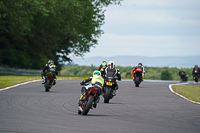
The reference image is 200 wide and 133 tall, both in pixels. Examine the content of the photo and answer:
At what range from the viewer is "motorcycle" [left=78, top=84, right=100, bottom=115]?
43.4 feet

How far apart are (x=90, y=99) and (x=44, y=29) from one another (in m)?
46.8

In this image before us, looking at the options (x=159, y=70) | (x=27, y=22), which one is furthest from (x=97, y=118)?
(x=159, y=70)

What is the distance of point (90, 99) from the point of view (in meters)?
13.2

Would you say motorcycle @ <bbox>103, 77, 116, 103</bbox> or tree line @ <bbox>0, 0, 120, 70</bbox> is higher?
tree line @ <bbox>0, 0, 120, 70</bbox>

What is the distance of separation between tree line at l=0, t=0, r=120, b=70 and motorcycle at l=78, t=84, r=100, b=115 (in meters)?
31.0

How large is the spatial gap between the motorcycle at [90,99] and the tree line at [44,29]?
102 ft

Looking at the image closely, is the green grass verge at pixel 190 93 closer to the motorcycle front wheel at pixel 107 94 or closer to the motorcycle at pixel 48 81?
the motorcycle front wheel at pixel 107 94

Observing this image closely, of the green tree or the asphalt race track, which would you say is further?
the green tree

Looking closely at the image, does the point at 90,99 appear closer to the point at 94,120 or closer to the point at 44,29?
the point at 94,120

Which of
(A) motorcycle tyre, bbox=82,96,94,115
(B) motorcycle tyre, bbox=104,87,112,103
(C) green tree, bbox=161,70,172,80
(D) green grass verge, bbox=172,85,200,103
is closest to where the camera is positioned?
(A) motorcycle tyre, bbox=82,96,94,115

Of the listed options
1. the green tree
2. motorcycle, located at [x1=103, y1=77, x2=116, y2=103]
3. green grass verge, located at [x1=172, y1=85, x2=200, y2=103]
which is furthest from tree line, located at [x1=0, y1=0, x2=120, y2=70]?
the green tree

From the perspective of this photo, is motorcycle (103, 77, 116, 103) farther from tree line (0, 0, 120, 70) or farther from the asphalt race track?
tree line (0, 0, 120, 70)

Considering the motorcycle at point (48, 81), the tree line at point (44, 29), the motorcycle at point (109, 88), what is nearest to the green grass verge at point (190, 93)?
the motorcycle at point (109, 88)

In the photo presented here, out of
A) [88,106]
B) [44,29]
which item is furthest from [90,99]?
[44,29]
